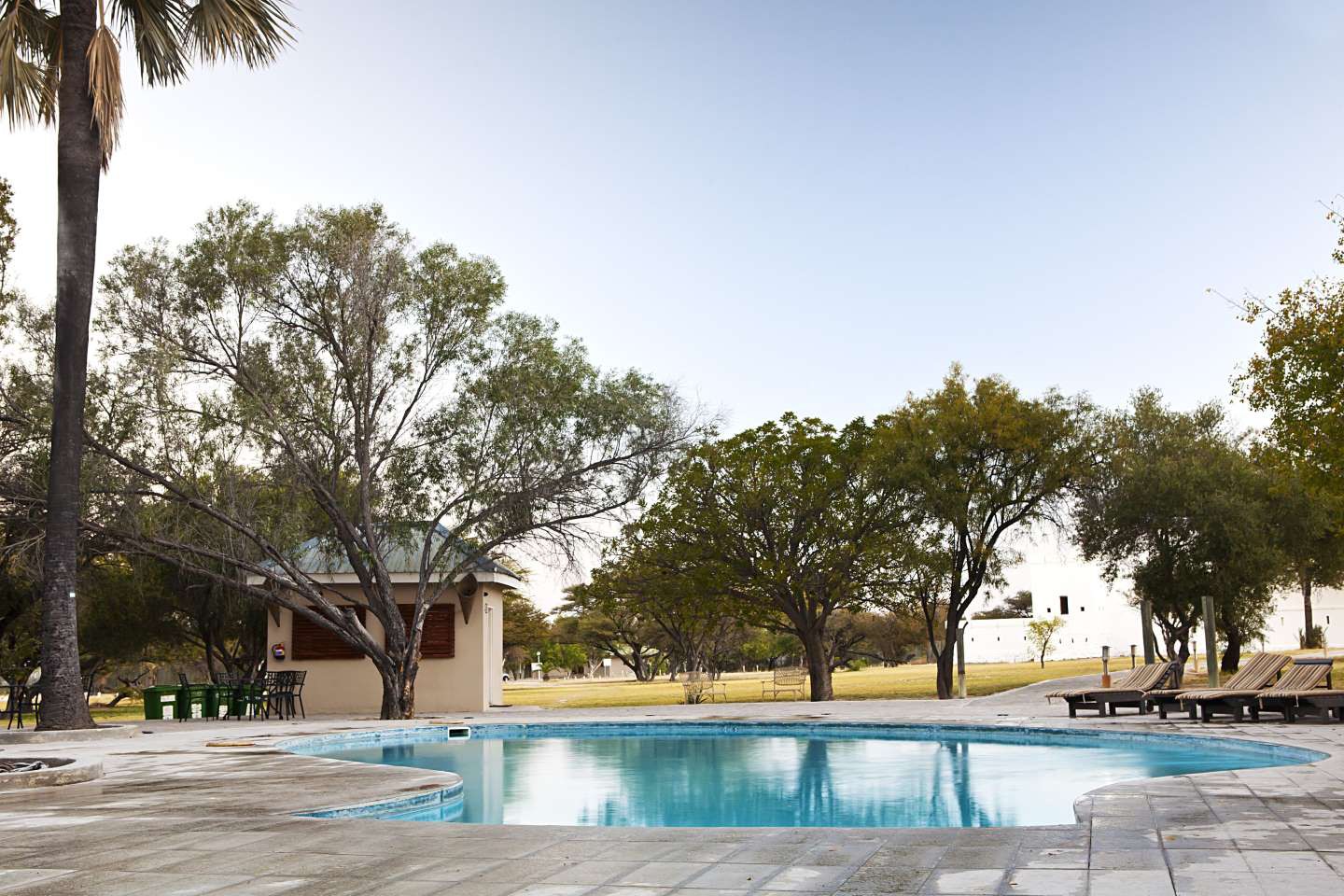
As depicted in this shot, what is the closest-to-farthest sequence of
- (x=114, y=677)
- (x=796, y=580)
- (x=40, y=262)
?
1. (x=40, y=262)
2. (x=796, y=580)
3. (x=114, y=677)

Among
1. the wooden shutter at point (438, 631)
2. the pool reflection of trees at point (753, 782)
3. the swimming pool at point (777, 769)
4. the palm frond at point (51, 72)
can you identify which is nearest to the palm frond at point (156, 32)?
the palm frond at point (51, 72)

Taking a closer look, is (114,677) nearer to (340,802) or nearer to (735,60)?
(735,60)

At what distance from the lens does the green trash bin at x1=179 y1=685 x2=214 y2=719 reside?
885 inches

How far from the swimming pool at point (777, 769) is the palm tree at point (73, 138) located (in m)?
3.69

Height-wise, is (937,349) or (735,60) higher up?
(735,60)

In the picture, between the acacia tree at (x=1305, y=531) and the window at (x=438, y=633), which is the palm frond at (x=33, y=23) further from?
the acacia tree at (x=1305, y=531)

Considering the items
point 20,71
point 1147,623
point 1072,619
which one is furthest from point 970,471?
point 1072,619

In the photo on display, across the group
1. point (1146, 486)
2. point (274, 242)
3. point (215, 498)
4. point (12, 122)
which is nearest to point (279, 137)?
point (274, 242)

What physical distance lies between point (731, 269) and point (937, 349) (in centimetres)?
627

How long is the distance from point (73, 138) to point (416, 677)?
44.3 feet

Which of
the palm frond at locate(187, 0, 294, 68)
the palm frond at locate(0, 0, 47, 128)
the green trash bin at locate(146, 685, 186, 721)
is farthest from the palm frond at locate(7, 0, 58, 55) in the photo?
the green trash bin at locate(146, 685, 186, 721)

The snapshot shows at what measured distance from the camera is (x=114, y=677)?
57.2 m

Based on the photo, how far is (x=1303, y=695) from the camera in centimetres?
1439

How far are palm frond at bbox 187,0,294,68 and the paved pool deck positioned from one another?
11.0 meters
